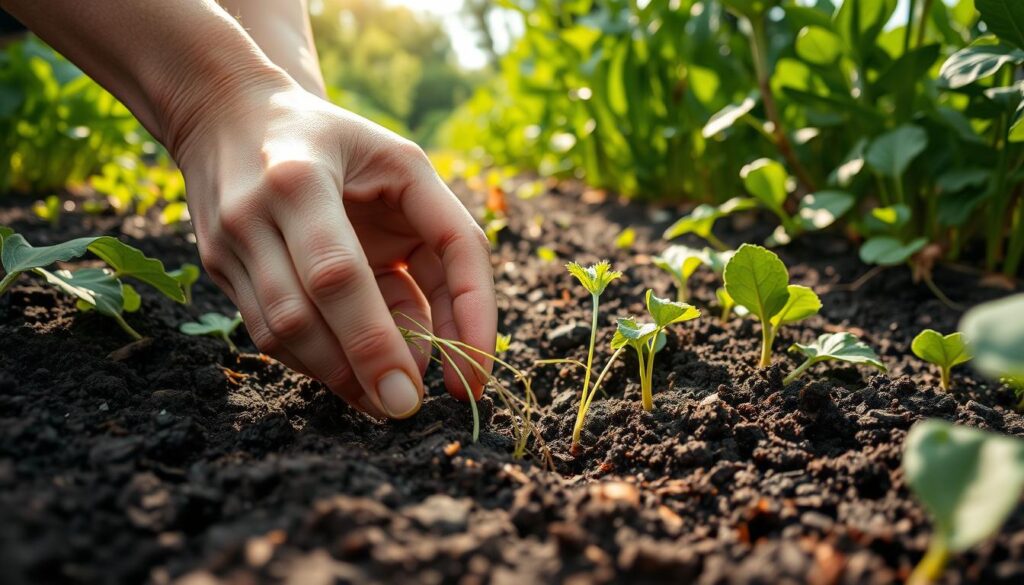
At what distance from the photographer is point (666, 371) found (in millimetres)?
1555

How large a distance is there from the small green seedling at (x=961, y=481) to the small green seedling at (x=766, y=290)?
23.9 inches

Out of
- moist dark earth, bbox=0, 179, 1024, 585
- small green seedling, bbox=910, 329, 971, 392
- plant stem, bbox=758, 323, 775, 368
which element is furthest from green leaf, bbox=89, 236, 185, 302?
small green seedling, bbox=910, 329, 971, 392

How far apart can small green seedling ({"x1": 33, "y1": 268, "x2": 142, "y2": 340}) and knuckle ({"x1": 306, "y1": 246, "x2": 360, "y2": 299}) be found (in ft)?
2.01

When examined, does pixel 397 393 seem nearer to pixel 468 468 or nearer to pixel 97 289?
pixel 468 468

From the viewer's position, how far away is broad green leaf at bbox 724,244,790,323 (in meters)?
1.31

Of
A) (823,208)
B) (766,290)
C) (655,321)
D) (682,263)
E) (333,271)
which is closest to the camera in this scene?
(333,271)

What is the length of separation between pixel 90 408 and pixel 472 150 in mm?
6815

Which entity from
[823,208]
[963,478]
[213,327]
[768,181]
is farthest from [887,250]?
[213,327]

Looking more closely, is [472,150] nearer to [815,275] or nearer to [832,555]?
[815,275]

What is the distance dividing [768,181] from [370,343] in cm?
161

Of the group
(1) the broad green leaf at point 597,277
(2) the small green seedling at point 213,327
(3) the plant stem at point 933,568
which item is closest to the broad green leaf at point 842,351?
(1) the broad green leaf at point 597,277

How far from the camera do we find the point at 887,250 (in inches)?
75.7

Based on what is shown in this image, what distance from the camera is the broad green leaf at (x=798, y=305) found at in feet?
4.51

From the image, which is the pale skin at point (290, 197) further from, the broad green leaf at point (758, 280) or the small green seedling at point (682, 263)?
the small green seedling at point (682, 263)
